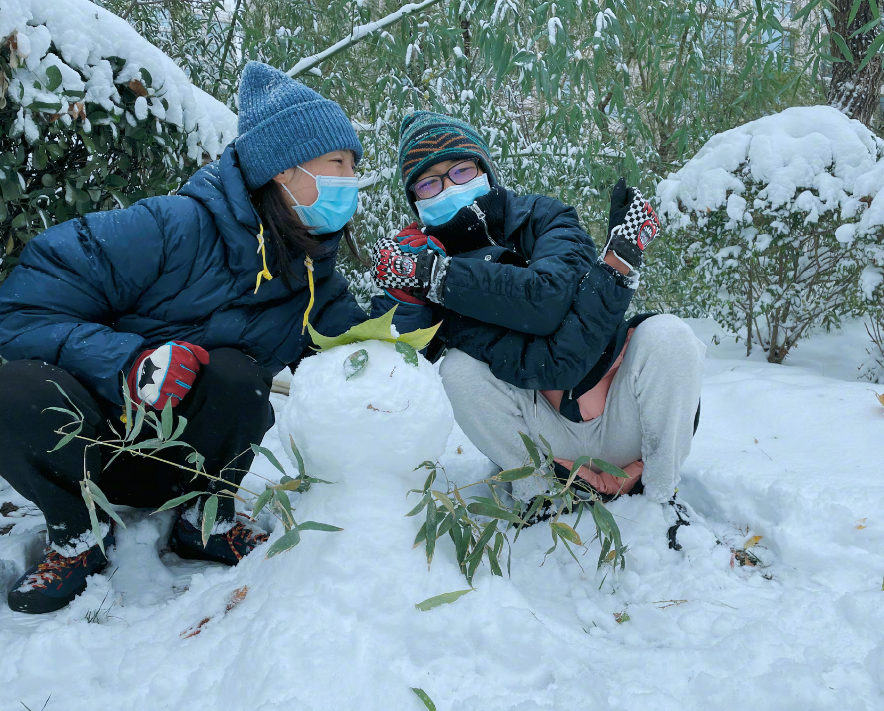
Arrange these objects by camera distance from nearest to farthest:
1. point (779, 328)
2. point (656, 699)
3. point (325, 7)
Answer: point (656, 699), point (325, 7), point (779, 328)

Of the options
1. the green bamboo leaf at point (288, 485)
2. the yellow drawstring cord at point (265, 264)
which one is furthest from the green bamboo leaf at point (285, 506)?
the yellow drawstring cord at point (265, 264)

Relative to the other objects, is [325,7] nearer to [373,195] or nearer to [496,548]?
[373,195]

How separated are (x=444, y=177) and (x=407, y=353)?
0.80m

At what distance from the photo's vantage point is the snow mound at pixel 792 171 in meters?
3.14

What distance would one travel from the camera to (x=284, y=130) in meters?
1.80

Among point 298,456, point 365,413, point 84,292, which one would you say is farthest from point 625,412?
point 84,292

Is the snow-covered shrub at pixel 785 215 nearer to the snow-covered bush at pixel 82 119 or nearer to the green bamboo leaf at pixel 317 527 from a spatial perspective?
the snow-covered bush at pixel 82 119

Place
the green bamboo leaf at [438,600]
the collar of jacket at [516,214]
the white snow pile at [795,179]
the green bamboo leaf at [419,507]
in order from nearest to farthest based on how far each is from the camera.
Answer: the green bamboo leaf at [438,600] → the green bamboo leaf at [419,507] → the collar of jacket at [516,214] → the white snow pile at [795,179]

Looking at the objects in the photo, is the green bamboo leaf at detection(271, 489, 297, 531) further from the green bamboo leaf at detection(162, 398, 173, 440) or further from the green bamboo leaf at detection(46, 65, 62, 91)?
the green bamboo leaf at detection(46, 65, 62, 91)

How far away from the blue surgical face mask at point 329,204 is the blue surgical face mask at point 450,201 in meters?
0.24

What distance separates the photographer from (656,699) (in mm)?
1064

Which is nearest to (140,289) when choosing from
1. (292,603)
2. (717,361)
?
(292,603)

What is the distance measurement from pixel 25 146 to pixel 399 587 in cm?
166

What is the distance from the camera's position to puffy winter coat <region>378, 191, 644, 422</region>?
1729 millimetres
